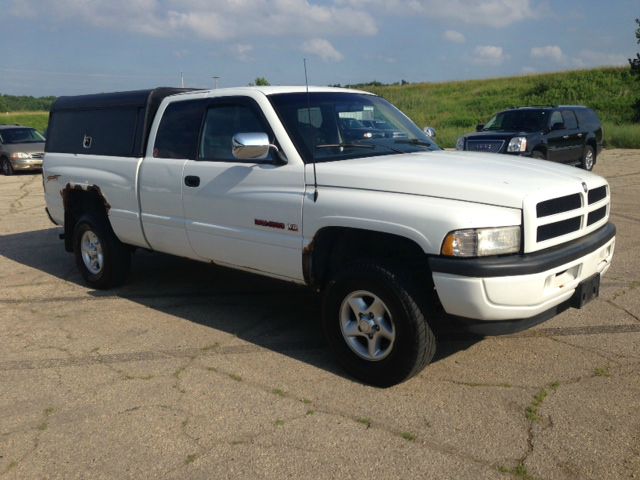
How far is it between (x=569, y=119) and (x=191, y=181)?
13188 mm

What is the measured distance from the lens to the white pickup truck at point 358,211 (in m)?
3.71

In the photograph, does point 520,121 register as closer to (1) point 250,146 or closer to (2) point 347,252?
(2) point 347,252

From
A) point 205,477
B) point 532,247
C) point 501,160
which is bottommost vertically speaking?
point 205,477

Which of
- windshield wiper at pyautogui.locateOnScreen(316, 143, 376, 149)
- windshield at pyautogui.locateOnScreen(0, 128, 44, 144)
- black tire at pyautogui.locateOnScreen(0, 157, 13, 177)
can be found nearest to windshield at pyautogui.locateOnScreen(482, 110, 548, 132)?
windshield wiper at pyautogui.locateOnScreen(316, 143, 376, 149)

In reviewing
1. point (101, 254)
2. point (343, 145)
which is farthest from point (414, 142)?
point (101, 254)

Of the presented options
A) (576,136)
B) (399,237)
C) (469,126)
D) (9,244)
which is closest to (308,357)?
(399,237)

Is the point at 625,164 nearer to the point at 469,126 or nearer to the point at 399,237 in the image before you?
the point at 399,237

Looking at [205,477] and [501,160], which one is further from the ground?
[501,160]

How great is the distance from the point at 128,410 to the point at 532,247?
8.26 ft

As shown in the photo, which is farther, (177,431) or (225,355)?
(225,355)

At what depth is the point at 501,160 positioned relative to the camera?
185 inches

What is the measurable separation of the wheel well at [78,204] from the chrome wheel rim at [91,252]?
0.25 metres

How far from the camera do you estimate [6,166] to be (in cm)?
2002

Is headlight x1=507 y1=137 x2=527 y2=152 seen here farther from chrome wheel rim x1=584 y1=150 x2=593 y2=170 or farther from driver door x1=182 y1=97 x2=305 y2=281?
driver door x1=182 y1=97 x2=305 y2=281
